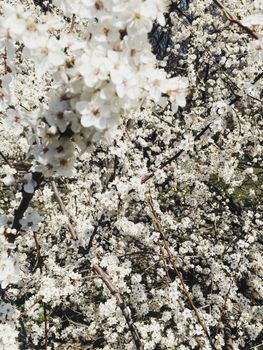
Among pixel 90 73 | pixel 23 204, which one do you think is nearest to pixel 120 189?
pixel 23 204

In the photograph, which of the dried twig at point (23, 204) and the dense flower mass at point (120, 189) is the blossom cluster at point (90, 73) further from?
the dried twig at point (23, 204)

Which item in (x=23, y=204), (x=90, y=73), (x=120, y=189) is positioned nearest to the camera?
(x=90, y=73)

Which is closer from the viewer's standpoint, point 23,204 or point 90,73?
point 90,73

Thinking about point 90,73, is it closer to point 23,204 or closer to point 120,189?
point 23,204

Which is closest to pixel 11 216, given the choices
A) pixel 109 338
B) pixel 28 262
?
pixel 109 338

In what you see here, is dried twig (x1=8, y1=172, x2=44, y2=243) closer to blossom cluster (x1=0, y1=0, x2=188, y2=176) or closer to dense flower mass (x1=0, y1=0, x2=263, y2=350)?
dense flower mass (x1=0, y1=0, x2=263, y2=350)

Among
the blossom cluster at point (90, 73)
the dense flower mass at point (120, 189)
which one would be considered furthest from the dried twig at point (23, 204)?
the blossom cluster at point (90, 73)

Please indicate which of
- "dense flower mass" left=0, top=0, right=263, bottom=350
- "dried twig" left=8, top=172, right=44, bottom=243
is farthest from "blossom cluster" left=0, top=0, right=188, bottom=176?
"dried twig" left=8, top=172, right=44, bottom=243

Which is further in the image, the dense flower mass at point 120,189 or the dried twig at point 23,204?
the dried twig at point 23,204
